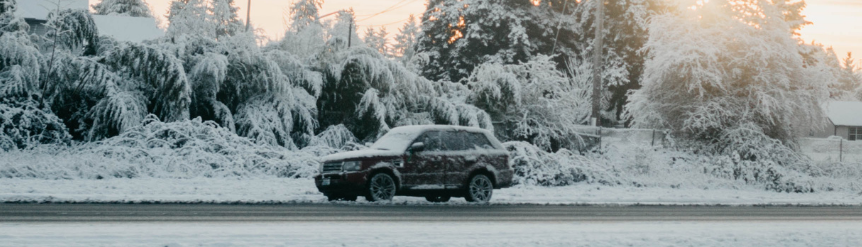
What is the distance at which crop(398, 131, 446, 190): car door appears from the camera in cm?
1491

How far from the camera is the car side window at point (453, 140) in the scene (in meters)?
15.6

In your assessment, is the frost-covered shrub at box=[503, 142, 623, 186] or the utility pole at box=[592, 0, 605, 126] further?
the utility pole at box=[592, 0, 605, 126]

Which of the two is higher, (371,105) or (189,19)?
(189,19)

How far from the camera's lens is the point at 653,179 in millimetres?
23750

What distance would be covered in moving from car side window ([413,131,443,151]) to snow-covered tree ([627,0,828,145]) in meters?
16.4

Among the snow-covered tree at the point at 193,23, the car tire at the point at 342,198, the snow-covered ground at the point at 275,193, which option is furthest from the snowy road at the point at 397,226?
the snow-covered tree at the point at 193,23

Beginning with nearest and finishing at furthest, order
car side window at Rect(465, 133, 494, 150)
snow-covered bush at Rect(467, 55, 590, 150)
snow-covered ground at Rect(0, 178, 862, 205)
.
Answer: snow-covered ground at Rect(0, 178, 862, 205) < car side window at Rect(465, 133, 494, 150) < snow-covered bush at Rect(467, 55, 590, 150)

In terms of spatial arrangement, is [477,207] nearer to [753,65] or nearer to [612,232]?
[612,232]

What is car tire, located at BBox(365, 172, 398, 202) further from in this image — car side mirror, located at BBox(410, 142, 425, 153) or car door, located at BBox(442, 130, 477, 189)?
car door, located at BBox(442, 130, 477, 189)

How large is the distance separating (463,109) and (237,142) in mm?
7831

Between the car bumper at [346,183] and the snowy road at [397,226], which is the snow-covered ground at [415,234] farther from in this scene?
the car bumper at [346,183]

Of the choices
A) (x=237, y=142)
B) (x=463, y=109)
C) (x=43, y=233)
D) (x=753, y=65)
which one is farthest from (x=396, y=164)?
(x=753, y=65)

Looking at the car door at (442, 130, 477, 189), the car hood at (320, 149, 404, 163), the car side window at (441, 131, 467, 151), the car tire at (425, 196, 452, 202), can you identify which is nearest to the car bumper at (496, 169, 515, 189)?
the car door at (442, 130, 477, 189)

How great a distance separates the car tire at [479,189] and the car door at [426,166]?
0.60 m
